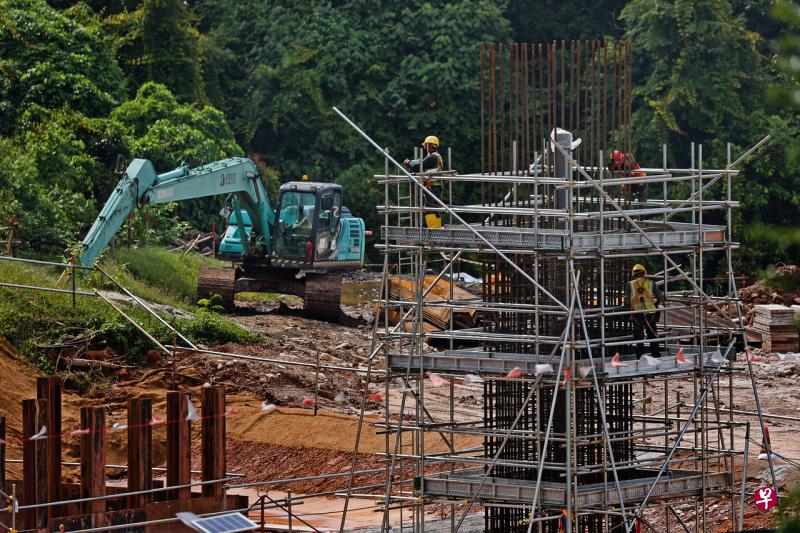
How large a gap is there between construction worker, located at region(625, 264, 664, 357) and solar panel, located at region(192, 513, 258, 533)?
16.9 ft

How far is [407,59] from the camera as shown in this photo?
5141 cm

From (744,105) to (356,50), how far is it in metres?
12.2

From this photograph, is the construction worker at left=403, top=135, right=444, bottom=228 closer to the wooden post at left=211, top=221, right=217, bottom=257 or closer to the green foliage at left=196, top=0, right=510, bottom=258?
the wooden post at left=211, top=221, right=217, bottom=257

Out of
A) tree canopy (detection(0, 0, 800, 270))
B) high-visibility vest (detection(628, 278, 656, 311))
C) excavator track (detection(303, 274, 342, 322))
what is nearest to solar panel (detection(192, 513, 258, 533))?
high-visibility vest (detection(628, 278, 656, 311))

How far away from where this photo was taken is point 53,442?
66.3ft

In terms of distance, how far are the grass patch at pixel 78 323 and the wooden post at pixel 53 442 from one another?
8.68 m

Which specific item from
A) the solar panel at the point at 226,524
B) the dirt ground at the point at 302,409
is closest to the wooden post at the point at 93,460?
the solar panel at the point at 226,524

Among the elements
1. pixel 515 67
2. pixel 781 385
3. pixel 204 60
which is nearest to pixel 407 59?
pixel 204 60

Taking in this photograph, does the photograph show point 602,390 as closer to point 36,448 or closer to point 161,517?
point 161,517

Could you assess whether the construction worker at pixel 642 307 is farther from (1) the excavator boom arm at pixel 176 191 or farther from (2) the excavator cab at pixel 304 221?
(2) the excavator cab at pixel 304 221

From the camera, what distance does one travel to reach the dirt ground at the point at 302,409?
2527 centimetres

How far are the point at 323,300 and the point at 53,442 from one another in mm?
17140

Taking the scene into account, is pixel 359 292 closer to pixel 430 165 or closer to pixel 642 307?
pixel 430 165

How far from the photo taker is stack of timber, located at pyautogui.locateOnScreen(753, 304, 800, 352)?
36.0 metres
